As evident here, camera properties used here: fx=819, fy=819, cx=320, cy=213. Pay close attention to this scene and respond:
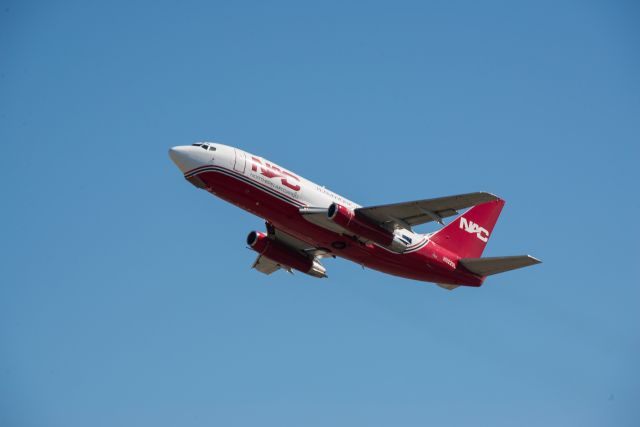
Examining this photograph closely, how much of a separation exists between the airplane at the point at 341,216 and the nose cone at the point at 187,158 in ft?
0.04

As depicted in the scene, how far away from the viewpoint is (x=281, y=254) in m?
56.6

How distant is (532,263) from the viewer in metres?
49.6

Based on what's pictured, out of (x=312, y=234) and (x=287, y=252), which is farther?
(x=287, y=252)

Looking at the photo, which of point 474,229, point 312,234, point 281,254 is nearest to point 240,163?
point 312,234

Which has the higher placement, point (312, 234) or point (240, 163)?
point (240, 163)

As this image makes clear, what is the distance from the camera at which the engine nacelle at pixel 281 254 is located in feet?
185

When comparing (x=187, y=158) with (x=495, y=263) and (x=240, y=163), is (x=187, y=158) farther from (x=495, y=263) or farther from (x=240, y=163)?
(x=495, y=263)

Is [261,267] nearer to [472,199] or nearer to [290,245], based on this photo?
[290,245]

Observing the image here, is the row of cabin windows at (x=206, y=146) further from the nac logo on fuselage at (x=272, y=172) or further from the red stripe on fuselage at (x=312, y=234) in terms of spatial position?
the nac logo on fuselage at (x=272, y=172)

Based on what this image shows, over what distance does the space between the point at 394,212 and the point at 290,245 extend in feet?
35.8

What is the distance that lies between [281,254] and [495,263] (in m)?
14.6

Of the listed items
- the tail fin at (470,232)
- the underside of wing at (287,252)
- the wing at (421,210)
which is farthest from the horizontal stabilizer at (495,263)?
the underside of wing at (287,252)

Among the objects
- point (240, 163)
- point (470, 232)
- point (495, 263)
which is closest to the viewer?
point (240, 163)

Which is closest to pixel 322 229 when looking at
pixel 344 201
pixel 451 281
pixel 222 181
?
pixel 344 201
